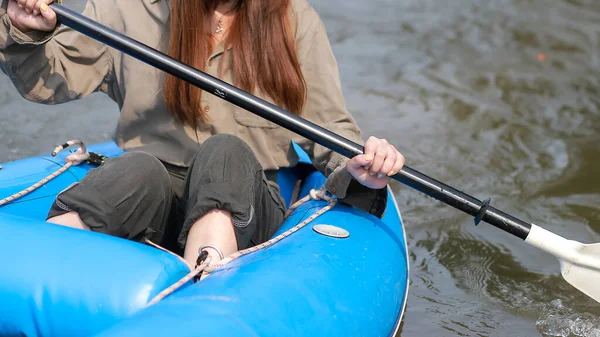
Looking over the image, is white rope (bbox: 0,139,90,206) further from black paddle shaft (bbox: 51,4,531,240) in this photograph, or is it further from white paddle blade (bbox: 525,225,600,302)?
white paddle blade (bbox: 525,225,600,302)

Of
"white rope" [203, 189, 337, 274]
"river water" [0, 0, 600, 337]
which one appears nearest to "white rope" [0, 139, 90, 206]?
"white rope" [203, 189, 337, 274]

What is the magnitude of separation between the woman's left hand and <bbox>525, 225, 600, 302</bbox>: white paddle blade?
1.93 feet

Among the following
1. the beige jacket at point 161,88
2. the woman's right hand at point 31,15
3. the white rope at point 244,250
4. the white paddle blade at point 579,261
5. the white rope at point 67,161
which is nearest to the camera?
the white rope at point 244,250

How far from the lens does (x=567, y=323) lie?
2385 millimetres

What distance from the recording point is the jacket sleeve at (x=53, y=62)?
1853mm

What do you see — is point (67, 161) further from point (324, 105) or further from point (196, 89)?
point (324, 105)

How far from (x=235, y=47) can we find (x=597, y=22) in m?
4.88

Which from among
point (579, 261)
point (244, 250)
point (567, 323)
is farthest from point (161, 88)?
point (567, 323)

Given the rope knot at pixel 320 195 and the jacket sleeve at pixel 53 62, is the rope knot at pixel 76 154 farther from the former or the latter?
the rope knot at pixel 320 195

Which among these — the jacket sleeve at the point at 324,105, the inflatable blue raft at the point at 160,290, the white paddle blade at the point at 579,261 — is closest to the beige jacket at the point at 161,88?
the jacket sleeve at the point at 324,105

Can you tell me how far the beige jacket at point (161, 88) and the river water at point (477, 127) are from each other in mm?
709

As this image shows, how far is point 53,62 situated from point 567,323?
1.68 m

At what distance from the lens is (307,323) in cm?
147

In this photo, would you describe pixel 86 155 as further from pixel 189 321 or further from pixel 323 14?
pixel 323 14
